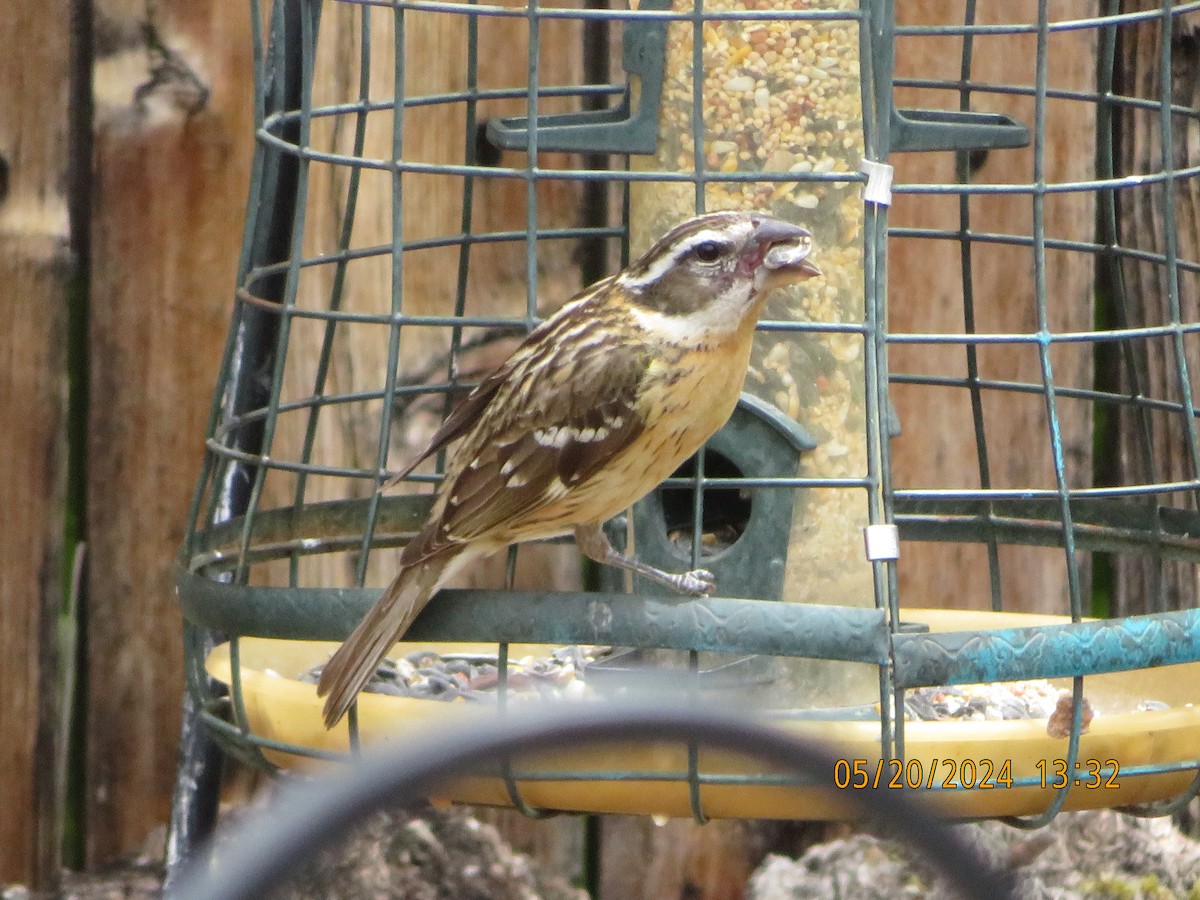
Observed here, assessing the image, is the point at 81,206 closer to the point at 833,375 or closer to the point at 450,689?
the point at 450,689

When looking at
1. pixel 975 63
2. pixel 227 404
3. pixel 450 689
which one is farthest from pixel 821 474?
pixel 975 63

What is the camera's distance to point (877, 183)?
2.11 meters

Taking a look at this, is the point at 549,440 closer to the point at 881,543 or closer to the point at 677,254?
the point at 677,254

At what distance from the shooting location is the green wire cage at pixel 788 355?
6.52 ft

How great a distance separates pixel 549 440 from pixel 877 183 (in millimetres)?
520

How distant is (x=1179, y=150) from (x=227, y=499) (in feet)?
5.79

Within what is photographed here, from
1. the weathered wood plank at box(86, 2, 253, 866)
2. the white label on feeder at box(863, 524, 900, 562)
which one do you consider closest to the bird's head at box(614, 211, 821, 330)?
the white label on feeder at box(863, 524, 900, 562)

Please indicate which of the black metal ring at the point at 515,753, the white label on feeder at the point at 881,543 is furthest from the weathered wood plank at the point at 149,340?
the black metal ring at the point at 515,753

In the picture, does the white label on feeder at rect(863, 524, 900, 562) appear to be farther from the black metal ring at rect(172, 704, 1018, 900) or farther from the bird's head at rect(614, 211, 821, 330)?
the black metal ring at rect(172, 704, 1018, 900)

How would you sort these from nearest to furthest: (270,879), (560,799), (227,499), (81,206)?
(270,879)
(560,799)
(227,499)
(81,206)

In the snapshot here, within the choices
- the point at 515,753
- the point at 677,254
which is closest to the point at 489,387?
the point at 677,254

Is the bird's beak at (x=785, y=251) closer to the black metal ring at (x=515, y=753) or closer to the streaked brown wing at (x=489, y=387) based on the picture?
the streaked brown wing at (x=489, y=387)

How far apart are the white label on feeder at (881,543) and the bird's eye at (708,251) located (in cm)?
43

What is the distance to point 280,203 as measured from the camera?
2547mm
